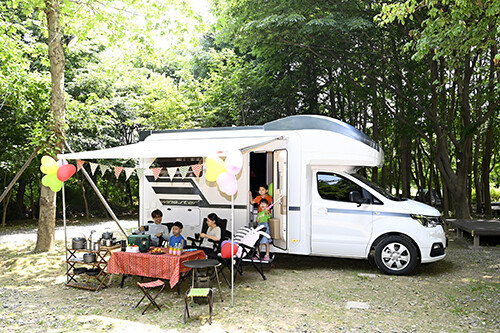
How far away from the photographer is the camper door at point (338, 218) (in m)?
7.27

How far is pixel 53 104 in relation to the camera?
914 cm

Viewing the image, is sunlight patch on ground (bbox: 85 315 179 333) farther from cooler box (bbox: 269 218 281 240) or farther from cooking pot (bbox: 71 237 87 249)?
cooler box (bbox: 269 218 281 240)

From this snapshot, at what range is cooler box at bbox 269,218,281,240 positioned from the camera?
761 centimetres

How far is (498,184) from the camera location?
1080 inches

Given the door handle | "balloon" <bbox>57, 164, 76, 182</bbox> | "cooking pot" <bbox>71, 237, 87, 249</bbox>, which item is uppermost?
"balloon" <bbox>57, 164, 76, 182</bbox>

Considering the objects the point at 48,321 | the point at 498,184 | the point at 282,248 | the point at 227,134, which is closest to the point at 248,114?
the point at 227,134

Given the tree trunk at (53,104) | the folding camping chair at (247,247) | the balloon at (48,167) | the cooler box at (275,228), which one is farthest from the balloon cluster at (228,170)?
the tree trunk at (53,104)

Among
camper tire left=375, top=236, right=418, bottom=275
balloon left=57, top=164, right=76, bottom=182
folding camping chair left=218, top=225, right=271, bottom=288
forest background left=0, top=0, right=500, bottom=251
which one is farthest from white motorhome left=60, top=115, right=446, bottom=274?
forest background left=0, top=0, right=500, bottom=251

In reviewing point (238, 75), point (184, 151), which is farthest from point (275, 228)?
point (238, 75)

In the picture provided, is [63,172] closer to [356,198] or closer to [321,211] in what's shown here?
[321,211]

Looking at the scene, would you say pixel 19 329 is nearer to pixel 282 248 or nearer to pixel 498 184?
pixel 282 248

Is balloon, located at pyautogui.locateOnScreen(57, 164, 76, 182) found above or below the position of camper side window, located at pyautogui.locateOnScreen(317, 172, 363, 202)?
above

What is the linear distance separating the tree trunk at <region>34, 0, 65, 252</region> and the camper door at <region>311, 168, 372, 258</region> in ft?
18.4

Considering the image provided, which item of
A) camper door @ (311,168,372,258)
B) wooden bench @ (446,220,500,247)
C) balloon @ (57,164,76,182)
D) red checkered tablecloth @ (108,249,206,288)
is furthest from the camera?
wooden bench @ (446,220,500,247)
